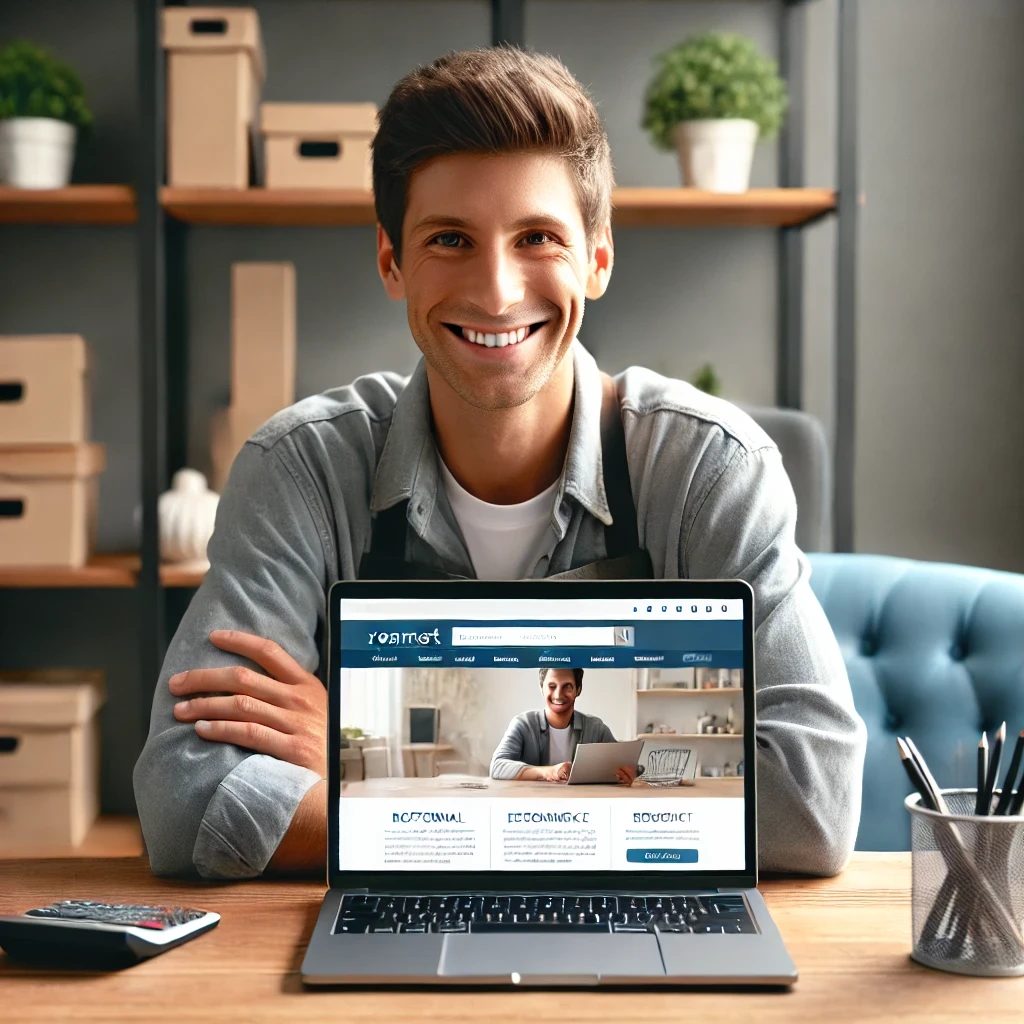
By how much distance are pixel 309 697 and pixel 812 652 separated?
495mm

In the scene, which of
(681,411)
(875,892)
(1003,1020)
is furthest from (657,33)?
(1003,1020)

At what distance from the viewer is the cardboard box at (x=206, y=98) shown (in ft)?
7.52

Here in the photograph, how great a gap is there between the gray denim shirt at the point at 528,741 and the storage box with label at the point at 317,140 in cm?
163

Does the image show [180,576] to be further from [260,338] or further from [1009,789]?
[1009,789]

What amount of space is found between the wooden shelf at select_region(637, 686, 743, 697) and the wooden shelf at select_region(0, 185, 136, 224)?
70.0 inches

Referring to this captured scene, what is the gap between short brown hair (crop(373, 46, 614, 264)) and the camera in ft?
4.13

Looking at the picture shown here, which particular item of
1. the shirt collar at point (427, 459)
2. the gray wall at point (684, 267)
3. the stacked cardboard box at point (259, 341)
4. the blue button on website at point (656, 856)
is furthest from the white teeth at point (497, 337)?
the gray wall at point (684, 267)

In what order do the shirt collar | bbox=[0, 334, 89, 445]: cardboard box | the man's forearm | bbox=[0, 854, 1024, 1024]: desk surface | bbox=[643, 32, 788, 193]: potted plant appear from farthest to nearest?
bbox=[643, 32, 788, 193]: potted plant
bbox=[0, 334, 89, 445]: cardboard box
the shirt collar
the man's forearm
bbox=[0, 854, 1024, 1024]: desk surface

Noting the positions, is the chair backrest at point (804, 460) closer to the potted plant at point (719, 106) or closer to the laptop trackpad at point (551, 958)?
the potted plant at point (719, 106)

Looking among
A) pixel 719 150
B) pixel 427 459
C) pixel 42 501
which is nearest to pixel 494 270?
pixel 427 459

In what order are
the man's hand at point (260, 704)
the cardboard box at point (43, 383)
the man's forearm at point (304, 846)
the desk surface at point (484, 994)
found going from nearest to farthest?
1. the desk surface at point (484, 994)
2. the man's forearm at point (304, 846)
3. the man's hand at point (260, 704)
4. the cardboard box at point (43, 383)

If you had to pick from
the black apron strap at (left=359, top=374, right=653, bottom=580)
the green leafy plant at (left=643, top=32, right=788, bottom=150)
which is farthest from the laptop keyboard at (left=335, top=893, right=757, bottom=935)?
the green leafy plant at (left=643, top=32, right=788, bottom=150)

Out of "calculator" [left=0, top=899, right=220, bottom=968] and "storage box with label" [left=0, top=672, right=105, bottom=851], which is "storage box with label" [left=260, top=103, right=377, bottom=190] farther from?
"calculator" [left=0, top=899, right=220, bottom=968]

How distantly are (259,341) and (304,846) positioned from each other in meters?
1.55
